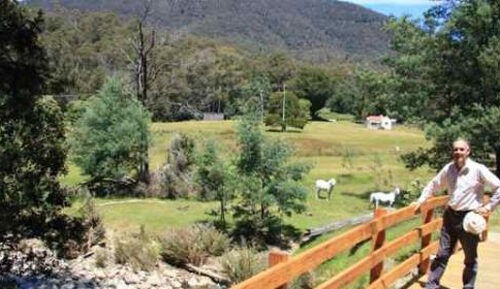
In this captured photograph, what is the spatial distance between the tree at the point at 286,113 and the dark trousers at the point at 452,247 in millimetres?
60890

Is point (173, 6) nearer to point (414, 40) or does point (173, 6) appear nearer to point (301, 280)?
point (414, 40)

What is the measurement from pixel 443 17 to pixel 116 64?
239ft

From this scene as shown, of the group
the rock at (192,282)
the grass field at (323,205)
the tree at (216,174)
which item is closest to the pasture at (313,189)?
the grass field at (323,205)

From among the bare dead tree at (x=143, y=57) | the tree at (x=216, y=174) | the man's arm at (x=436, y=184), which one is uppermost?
the bare dead tree at (x=143, y=57)

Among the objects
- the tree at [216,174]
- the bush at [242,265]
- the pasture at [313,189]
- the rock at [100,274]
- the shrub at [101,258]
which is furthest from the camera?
the pasture at [313,189]

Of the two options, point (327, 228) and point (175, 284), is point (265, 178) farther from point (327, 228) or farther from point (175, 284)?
point (175, 284)

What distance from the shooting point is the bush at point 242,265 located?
53.9 ft

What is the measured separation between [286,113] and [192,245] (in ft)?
200

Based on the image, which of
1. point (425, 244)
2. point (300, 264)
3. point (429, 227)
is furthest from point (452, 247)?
point (300, 264)

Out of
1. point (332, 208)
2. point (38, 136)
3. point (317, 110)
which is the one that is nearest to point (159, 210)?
point (332, 208)

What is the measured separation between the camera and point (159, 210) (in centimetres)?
2578

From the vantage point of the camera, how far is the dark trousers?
7852mm

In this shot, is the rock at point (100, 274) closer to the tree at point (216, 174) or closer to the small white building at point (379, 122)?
the tree at point (216, 174)

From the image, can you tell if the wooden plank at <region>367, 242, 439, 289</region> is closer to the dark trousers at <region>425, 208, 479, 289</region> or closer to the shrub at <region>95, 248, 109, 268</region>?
the dark trousers at <region>425, 208, 479, 289</region>
